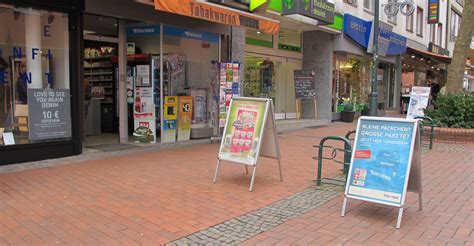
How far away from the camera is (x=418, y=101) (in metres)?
13.0

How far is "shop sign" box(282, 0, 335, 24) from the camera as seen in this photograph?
39.8ft

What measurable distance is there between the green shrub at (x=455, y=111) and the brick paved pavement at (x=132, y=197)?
17.4ft

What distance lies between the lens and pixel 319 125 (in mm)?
15734

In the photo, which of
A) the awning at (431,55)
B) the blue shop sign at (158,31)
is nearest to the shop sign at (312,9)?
the blue shop sign at (158,31)

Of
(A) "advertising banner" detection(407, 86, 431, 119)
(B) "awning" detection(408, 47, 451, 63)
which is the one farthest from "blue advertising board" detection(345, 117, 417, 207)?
(B) "awning" detection(408, 47, 451, 63)

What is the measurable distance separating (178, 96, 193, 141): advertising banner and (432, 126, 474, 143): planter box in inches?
235

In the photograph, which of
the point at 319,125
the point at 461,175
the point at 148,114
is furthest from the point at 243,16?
the point at 319,125

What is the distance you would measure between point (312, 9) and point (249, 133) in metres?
7.75

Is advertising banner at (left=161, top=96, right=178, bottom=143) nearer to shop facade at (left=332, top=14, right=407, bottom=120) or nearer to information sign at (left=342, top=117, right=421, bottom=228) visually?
information sign at (left=342, top=117, right=421, bottom=228)

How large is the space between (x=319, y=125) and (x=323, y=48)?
2868 mm

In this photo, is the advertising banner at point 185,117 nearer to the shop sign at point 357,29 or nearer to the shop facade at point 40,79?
the shop facade at point 40,79

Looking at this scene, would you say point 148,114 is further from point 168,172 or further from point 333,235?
point 333,235

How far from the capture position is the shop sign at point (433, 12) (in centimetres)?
2553

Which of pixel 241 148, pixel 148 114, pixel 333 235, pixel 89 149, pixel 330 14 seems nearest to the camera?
pixel 333 235
